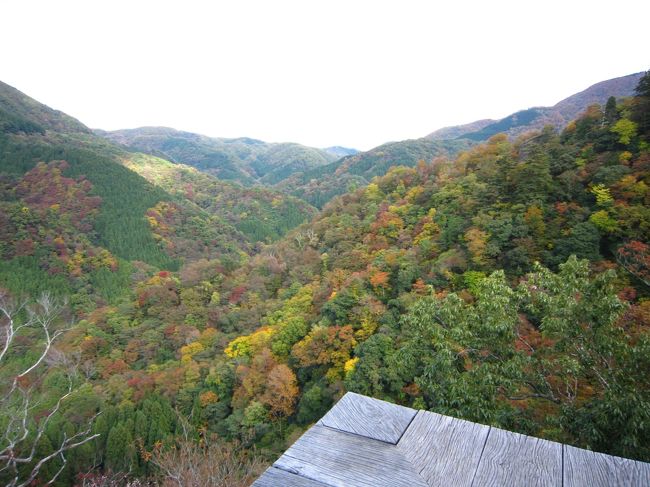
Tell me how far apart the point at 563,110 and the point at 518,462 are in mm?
140134

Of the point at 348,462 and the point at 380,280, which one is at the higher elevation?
the point at 348,462

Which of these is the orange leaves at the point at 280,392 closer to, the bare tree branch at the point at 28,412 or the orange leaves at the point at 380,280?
the orange leaves at the point at 380,280

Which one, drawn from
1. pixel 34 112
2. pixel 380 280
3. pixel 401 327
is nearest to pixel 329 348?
pixel 401 327

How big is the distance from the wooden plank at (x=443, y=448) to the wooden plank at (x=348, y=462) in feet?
0.17

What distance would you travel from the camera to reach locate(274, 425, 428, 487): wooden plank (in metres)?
1.17

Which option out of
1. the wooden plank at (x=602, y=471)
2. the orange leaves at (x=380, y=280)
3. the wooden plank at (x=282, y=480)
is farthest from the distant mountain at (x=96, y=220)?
the wooden plank at (x=602, y=471)

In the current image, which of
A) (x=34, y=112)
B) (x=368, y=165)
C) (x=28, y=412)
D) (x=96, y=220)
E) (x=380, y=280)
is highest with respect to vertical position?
(x=34, y=112)

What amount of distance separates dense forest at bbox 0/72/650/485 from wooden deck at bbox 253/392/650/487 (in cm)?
399

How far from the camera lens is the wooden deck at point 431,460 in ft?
3.82

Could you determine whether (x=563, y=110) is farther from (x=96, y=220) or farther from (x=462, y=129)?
(x=96, y=220)

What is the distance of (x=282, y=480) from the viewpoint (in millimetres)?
1150

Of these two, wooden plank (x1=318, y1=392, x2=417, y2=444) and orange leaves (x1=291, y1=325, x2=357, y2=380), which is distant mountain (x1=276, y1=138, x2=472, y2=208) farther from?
wooden plank (x1=318, y1=392, x2=417, y2=444)

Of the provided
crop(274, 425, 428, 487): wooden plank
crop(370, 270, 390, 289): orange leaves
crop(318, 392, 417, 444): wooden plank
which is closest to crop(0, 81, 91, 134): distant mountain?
crop(370, 270, 390, 289): orange leaves

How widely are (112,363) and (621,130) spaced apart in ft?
124
